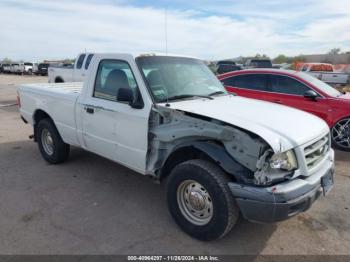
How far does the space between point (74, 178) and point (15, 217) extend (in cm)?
129

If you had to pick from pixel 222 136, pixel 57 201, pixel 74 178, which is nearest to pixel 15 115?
pixel 74 178

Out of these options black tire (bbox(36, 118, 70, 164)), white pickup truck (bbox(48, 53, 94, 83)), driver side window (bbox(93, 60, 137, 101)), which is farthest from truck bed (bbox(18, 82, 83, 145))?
white pickup truck (bbox(48, 53, 94, 83))

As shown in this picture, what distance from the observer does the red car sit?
665cm

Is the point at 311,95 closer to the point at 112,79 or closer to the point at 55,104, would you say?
the point at 112,79

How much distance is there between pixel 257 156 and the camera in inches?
111

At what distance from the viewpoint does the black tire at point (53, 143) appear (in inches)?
211

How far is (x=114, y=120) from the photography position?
159 inches

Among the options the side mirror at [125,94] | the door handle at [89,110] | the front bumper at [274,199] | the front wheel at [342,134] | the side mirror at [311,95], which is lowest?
the front wheel at [342,134]

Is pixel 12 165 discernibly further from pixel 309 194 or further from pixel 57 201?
pixel 309 194

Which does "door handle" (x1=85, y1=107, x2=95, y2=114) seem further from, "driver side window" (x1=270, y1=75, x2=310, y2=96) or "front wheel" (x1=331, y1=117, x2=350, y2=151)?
"front wheel" (x1=331, y1=117, x2=350, y2=151)

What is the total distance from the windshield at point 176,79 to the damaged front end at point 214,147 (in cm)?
37

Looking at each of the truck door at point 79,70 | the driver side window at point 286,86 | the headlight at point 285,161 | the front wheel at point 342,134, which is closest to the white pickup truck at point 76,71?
the truck door at point 79,70

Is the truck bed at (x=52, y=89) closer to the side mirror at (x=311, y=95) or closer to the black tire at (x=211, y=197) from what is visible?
the black tire at (x=211, y=197)

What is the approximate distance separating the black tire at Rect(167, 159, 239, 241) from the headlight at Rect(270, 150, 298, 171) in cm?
48
